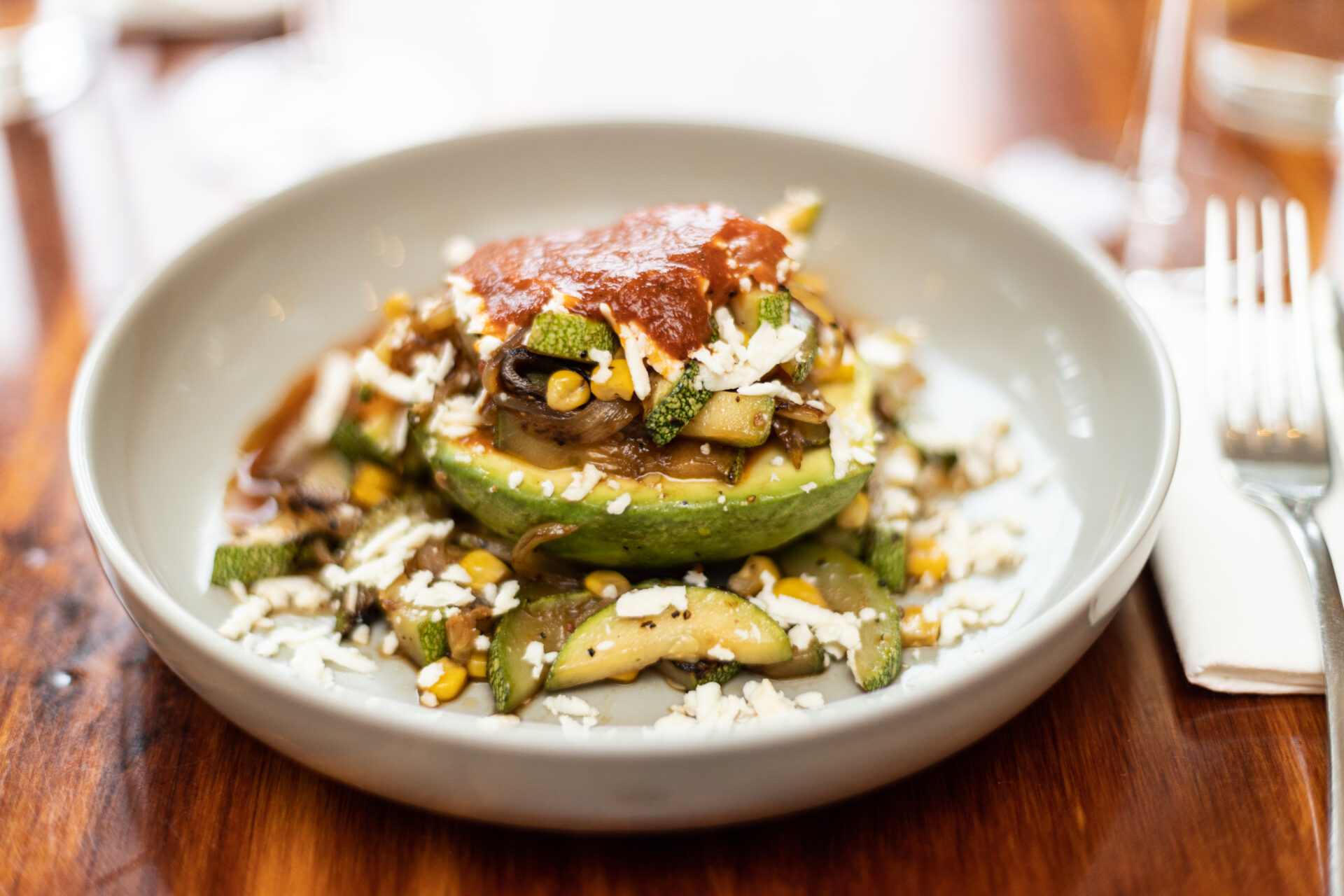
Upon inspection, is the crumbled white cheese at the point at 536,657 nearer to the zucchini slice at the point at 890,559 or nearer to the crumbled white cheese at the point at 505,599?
the crumbled white cheese at the point at 505,599

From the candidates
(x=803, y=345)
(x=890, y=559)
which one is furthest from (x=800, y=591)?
(x=803, y=345)

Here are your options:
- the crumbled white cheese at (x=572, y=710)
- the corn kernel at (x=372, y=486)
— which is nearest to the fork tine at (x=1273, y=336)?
the crumbled white cheese at (x=572, y=710)

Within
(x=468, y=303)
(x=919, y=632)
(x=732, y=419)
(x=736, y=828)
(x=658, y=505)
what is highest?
(x=468, y=303)

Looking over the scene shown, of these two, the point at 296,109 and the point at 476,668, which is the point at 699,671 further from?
the point at 296,109

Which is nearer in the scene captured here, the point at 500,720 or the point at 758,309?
the point at 500,720

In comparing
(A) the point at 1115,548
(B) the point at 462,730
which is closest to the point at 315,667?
(B) the point at 462,730

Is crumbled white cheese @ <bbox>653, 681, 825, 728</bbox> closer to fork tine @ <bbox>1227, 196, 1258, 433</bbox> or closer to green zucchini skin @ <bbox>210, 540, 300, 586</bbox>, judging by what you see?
green zucchini skin @ <bbox>210, 540, 300, 586</bbox>

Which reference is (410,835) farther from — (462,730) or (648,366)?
(648,366)

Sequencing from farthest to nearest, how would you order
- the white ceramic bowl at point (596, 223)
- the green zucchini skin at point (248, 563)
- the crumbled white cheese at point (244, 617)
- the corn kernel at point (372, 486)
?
the corn kernel at point (372, 486), the green zucchini skin at point (248, 563), the crumbled white cheese at point (244, 617), the white ceramic bowl at point (596, 223)
